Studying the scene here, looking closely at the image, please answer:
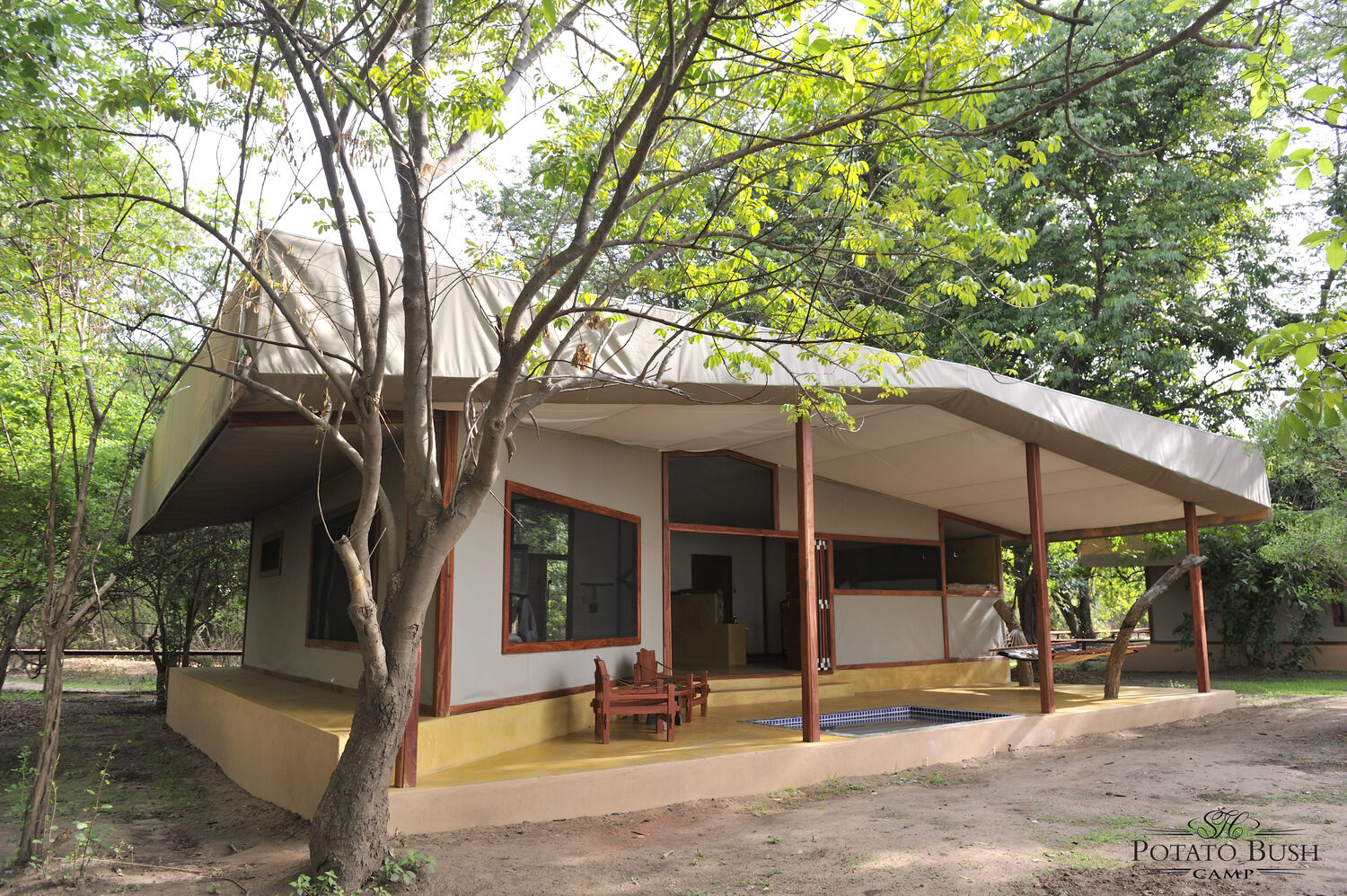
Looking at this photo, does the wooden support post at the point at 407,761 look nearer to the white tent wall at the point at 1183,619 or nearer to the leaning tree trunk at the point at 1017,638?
the leaning tree trunk at the point at 1017,638

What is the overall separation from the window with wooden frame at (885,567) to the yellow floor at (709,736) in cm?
138

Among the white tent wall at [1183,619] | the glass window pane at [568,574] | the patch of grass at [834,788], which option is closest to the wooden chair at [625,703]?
the glass window pane at [568,574]

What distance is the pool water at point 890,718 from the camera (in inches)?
A: 336

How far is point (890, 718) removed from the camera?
31.0 ft

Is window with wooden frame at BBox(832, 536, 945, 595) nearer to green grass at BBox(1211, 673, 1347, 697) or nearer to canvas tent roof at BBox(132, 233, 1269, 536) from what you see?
canvas tent roof at BBox(132, 233, 1269, 536)

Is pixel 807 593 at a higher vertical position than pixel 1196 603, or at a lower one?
higher

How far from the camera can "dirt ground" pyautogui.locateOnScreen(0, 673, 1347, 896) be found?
14.4ft

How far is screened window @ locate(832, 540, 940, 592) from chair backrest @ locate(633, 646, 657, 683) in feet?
12.6

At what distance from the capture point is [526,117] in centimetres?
472

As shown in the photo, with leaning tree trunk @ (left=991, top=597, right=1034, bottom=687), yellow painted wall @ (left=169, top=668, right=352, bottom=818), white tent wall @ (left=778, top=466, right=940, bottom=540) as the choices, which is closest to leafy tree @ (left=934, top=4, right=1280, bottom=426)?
white tent wall @ (left=778, top=466, right=940, bottom=540)

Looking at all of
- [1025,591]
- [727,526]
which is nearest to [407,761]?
[727,526]

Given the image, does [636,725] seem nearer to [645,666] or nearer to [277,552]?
[645,666]

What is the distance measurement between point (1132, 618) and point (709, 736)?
5436mm

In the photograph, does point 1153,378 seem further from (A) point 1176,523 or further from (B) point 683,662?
(B) point 683,662
